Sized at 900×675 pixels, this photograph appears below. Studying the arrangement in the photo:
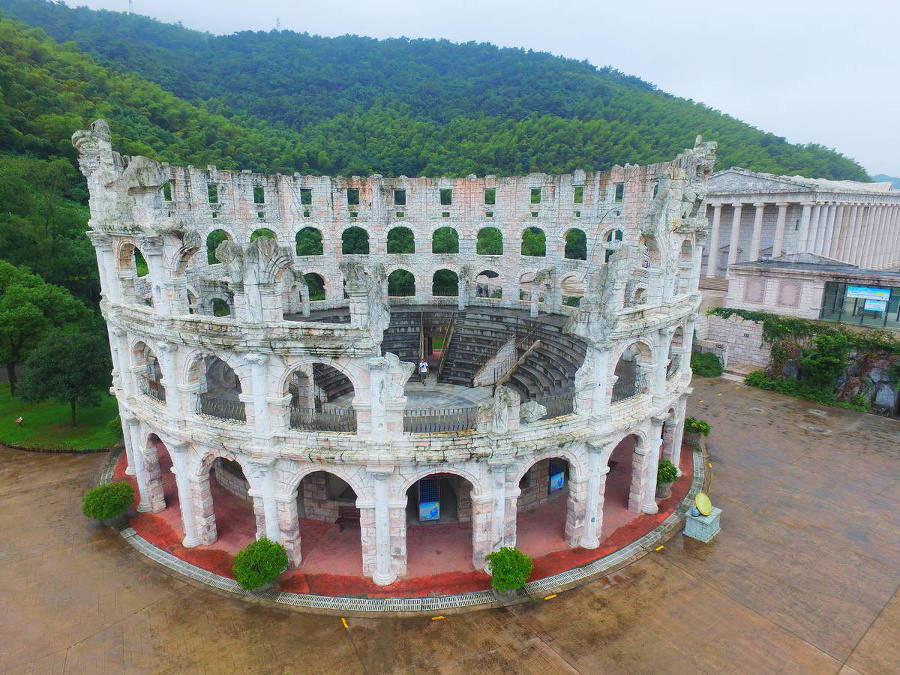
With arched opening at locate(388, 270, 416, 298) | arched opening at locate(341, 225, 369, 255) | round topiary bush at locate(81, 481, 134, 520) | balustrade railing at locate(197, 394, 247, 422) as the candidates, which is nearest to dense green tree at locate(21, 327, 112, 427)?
round topiary bush at locate(81, 481, 134, 520)

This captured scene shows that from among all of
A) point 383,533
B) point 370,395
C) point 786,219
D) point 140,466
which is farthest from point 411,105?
point 383,533

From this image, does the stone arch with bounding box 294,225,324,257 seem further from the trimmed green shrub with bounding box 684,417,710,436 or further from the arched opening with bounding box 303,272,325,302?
the trimmed green shrub with bounding box 684,417,710,436

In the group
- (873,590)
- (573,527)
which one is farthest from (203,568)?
(873,590)

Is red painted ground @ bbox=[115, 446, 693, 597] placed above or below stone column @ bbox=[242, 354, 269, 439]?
below

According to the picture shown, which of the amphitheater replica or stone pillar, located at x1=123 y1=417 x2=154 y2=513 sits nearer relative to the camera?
the amphitheater replica

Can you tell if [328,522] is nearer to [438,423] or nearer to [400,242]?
[438,423]

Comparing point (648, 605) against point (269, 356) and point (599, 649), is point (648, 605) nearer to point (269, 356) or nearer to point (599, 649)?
point (599, 649)
